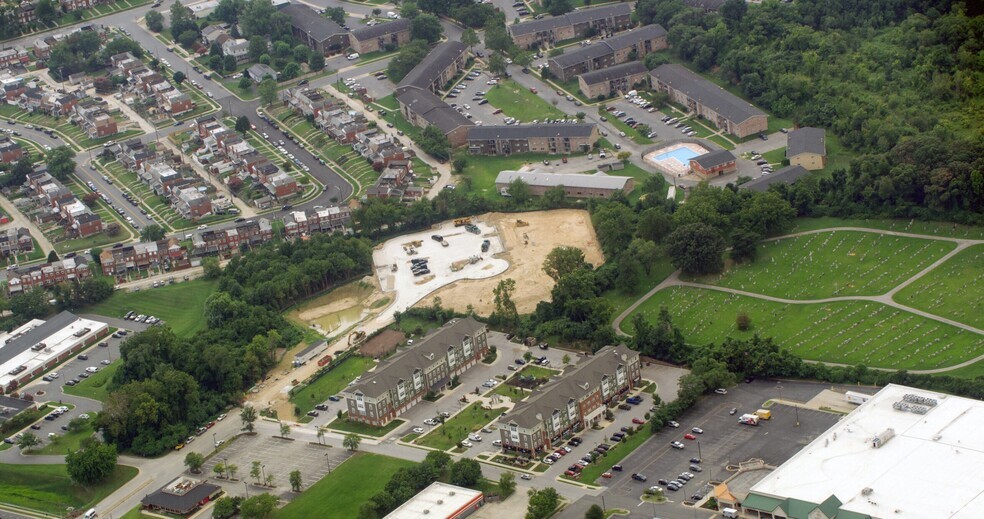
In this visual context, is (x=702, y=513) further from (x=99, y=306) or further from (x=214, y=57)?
(x=214, y=57)

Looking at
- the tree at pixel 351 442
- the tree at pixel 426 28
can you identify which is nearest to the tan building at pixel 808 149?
the tree at pixel 351 442

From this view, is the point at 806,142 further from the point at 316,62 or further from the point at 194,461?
the point at 194,461

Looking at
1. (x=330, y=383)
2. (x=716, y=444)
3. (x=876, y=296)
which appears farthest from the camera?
(x=330, y=383)

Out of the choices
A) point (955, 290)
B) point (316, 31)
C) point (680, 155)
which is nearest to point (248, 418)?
point (955, 290)

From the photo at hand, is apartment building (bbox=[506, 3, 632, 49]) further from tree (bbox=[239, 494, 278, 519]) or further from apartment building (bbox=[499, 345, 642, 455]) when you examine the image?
tree (bbox=[239, 494, 278, 519])

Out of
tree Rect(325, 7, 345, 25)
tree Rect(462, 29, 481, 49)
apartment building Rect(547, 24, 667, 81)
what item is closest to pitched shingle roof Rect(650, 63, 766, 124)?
apartment building Rect(547, 24, 667, 81)

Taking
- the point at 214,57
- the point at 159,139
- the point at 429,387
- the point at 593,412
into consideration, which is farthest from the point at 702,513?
the point at 214,57

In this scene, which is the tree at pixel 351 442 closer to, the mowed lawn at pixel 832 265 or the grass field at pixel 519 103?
the mowed lawn at pixel 832 265
